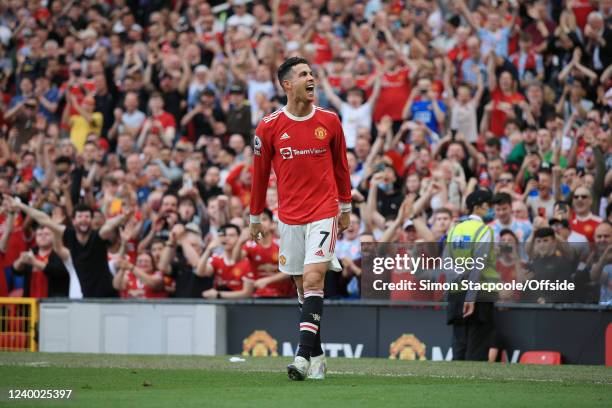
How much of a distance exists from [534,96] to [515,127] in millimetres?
894

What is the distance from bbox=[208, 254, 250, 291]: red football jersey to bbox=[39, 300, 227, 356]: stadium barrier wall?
83 centimetres

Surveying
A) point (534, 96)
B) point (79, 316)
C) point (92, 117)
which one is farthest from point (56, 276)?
point (534, 96)

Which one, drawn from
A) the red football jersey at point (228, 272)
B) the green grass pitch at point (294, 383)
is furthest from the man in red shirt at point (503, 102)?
the green grass pitch at point (294, 383)

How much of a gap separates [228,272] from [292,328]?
1598mm

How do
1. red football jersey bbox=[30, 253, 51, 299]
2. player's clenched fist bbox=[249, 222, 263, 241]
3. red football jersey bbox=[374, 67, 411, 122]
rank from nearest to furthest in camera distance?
player's clenched fist bbox=[249, 222, 263, 241]
red football jersey bbox=[30, 253, 51, 299]
red football jersey bbox=[374, 67, 411, 122]

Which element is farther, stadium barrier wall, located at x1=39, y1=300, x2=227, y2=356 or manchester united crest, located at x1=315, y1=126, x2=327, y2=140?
stadium barrier wall, located at x1=39, y1=300, x2=227, y2=356

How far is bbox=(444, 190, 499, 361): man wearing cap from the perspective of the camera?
41.4 feet

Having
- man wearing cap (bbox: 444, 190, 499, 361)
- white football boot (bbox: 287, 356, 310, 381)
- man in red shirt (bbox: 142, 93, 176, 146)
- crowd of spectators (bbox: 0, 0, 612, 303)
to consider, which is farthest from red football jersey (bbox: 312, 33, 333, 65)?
white football boot (bbox: 287, 356, 310, 381)

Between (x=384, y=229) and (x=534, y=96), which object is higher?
(x=534, y=96)

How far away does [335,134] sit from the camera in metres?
10.0

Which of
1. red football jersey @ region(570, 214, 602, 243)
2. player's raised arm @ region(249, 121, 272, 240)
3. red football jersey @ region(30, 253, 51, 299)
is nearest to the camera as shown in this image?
player's raised arm @ region(249, 121, 272, 240)

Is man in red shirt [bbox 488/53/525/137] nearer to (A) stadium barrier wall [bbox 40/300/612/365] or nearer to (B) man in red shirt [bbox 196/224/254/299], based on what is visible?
(B) man in red shirt [bbox 196/224/254/299]

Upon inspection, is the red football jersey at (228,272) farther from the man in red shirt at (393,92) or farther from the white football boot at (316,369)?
the white football boot at (316,369)

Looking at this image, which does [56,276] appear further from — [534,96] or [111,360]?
[534,96]
